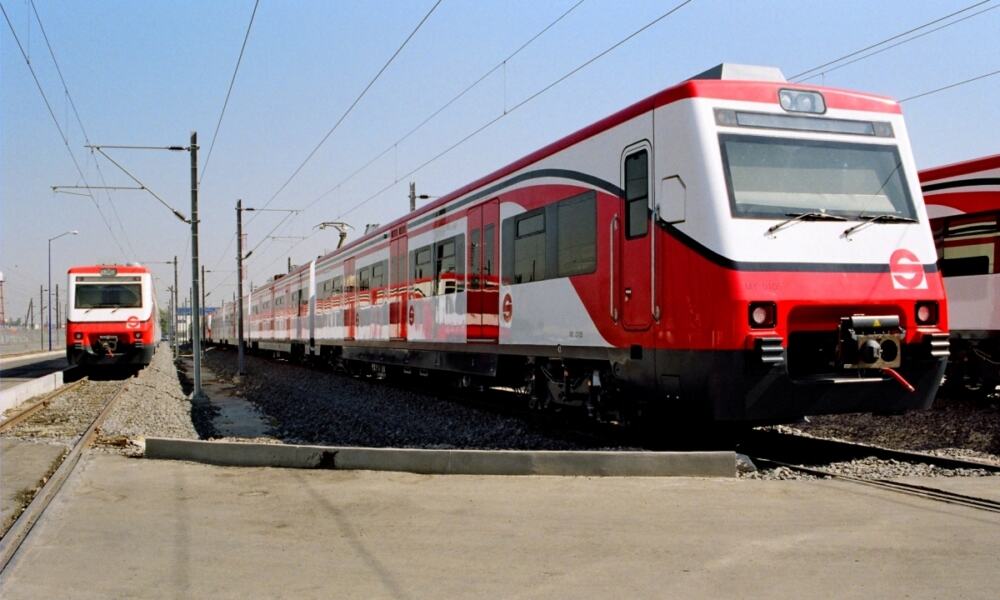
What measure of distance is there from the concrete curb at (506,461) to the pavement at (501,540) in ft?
0.52

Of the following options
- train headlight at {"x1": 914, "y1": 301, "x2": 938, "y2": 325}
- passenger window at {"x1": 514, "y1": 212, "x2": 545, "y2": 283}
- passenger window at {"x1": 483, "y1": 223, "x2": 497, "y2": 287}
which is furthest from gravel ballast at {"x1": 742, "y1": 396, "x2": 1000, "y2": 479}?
passenger window at {"x1": 483, "y1": 223, "x2": 497, "y2": 287}

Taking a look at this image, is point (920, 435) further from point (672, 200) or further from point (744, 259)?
point (672, 200)

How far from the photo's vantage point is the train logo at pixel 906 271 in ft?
26.7

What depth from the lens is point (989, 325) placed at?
12234 mm

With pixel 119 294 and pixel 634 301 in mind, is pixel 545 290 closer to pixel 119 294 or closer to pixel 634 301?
pixel 634 301

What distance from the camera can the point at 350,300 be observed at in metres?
21.6

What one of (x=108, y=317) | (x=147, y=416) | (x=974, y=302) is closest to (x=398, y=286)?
(x=147, y=416)

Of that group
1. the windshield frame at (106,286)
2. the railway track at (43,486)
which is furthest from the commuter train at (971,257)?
the windshield frame at (106,286)

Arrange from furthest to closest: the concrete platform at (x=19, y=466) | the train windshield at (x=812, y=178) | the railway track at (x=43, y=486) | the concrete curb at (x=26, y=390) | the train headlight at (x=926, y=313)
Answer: the concrete curb at (x=26, y=390), the train headlight at (x=926, y=313), the train windshield at (x=812, y=178), the concrete platform at (x=19, y=466), the railway track at (x=43, y=486)

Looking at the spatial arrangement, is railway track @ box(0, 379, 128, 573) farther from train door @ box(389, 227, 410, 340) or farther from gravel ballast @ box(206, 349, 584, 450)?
train door @ box(389, 227, 410, 340)

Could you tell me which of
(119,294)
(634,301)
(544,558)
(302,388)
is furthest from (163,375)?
(544,558)

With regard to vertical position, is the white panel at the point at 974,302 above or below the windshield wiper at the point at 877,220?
below

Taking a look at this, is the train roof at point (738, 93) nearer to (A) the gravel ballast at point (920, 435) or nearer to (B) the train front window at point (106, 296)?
(A) the gravel ballast at point (920, 435)

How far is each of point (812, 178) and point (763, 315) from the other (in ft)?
5.03
